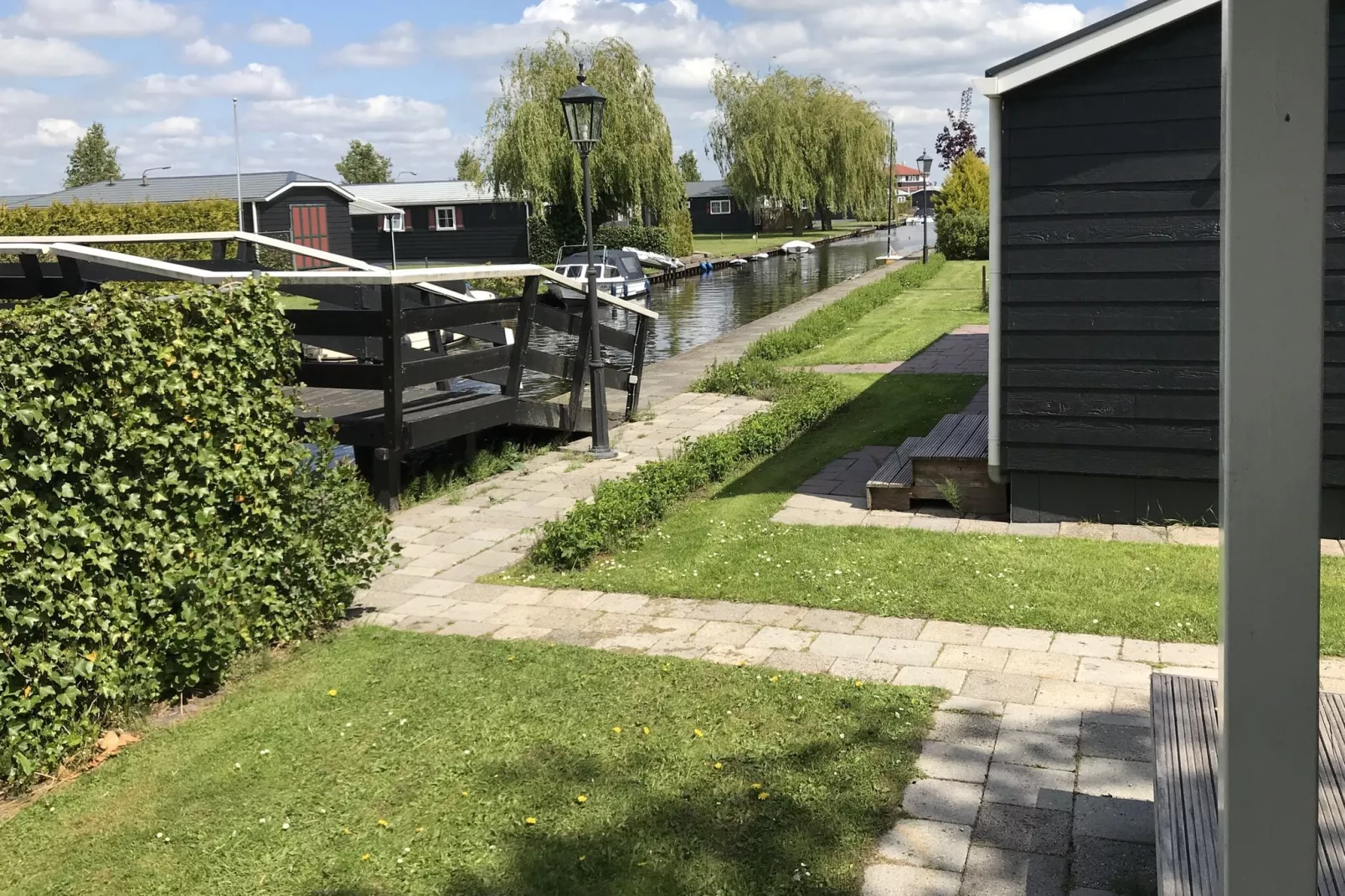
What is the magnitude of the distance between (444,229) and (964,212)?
26559 millimetres

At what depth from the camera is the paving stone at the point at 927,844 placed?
369 cm

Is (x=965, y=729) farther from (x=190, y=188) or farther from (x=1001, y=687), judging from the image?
(x=190, y=188)

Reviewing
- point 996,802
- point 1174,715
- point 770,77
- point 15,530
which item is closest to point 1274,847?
point 1174,715

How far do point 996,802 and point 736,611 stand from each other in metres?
2.40

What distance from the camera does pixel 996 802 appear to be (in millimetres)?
4039

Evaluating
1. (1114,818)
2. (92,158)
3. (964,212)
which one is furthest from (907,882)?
(92,158)

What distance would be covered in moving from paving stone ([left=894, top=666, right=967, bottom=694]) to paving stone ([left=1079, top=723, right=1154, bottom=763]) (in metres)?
0.65

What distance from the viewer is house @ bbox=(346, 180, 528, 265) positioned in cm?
5350

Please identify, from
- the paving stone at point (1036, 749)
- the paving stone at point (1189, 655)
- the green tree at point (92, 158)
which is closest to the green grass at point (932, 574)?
the paving stone at point (1189, 655)

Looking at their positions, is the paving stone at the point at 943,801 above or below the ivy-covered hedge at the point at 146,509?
below

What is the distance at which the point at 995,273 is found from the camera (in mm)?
7438

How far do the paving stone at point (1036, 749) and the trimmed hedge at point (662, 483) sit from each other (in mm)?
3179

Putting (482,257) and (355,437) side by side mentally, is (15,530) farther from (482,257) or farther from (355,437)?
(482,257)

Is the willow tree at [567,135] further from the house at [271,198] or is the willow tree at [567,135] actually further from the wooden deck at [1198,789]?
the wooden deck at [1198,789]
